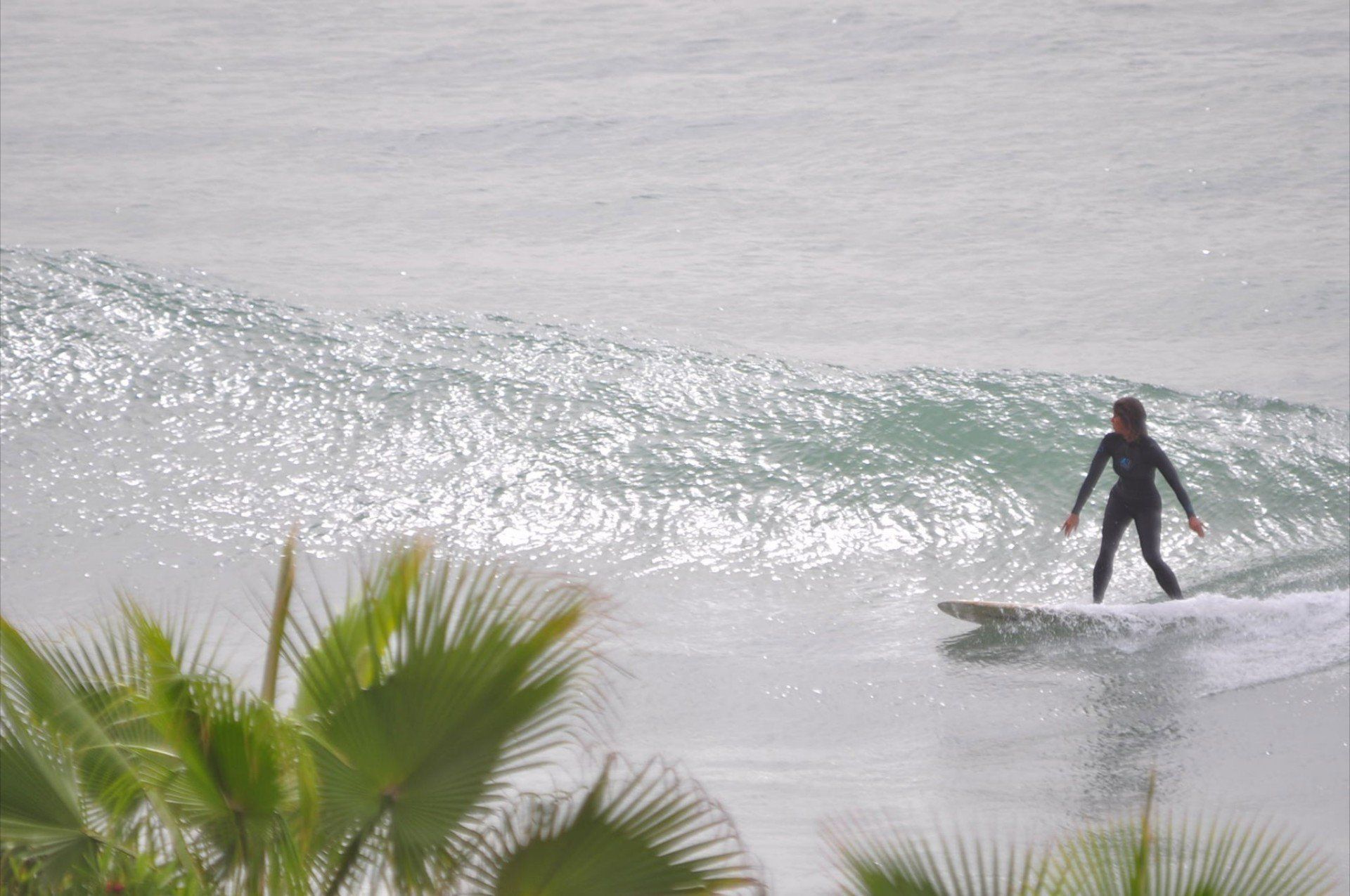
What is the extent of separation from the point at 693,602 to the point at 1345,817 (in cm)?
460

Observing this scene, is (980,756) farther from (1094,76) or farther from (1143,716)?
(1094,76)

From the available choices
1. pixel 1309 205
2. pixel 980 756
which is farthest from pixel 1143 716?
pixel 1309 205

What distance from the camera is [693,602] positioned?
9.70m

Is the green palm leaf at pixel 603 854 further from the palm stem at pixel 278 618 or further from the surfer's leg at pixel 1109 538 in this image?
the surfer's leg at pixel 1109 538

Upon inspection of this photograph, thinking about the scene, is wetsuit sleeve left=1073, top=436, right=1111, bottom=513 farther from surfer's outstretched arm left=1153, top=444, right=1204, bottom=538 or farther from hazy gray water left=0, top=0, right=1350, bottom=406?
hazy gray water left=0, top=0, right=1350, bottom=406

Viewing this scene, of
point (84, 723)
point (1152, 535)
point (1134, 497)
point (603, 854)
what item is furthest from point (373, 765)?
point (1152, 535)

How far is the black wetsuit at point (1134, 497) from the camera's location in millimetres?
8023

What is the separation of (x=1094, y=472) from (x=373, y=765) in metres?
6.23

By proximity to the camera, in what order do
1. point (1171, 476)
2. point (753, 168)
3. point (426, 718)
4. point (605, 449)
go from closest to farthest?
point (426, 718)
point (1171, 476)
point (605, 449)
point (753, 168)

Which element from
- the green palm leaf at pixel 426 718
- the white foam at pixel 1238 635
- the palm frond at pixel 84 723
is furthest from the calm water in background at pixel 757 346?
the palm frond at pixel 84 723

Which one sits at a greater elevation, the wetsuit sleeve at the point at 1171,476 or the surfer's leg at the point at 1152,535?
the wetsuit sleeve at the point at 1171,476

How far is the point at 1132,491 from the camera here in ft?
26.8

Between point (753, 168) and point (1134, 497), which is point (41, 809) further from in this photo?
point (753, 168)

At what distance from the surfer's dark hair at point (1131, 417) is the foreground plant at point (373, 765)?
5.62 m
